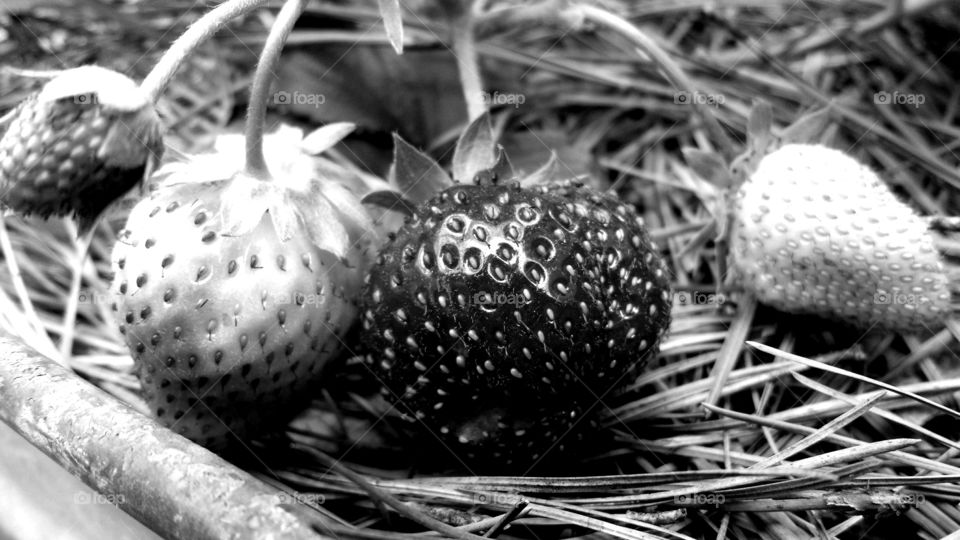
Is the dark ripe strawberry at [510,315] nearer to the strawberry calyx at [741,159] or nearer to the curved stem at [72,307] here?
the strawberry calyx at [741,159]

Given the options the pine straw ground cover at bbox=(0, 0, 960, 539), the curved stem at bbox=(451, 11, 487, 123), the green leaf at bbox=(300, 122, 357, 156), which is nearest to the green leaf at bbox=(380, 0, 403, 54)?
the green leaf at bbox=(300, 122, 357, 156)

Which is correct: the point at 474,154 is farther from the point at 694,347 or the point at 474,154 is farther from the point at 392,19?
the point at 694,347

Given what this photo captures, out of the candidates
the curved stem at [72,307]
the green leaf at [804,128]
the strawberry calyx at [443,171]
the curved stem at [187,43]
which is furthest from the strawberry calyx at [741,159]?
the curved stem at [72,307]

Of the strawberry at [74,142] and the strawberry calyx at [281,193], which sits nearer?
the strawberry at [74,142]

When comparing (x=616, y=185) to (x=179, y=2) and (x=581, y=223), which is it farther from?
(x=179, y=2)

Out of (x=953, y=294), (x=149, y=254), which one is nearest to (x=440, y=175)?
(x=149, y=254)

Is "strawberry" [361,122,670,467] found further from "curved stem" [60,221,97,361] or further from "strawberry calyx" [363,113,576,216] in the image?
"curved stem" [60,221,97,361]
